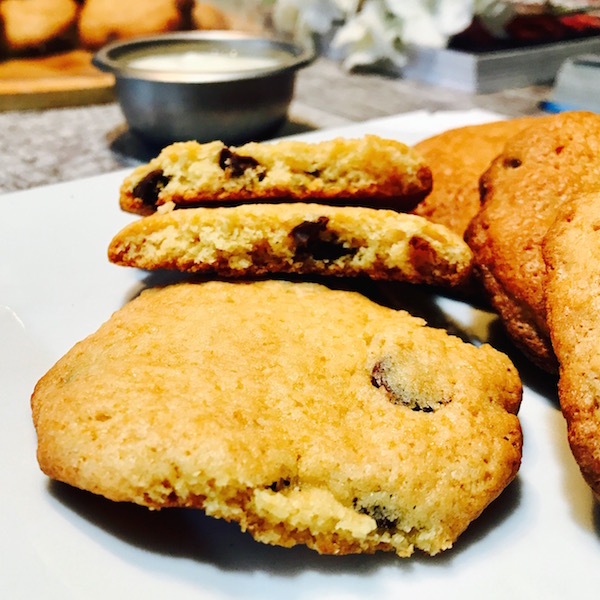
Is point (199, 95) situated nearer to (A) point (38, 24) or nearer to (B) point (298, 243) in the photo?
(B) point (298, 243)

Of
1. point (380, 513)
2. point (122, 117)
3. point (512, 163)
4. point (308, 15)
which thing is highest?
point (512, 163)

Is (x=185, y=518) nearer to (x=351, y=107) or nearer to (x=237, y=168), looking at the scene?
(x=237, y=168)

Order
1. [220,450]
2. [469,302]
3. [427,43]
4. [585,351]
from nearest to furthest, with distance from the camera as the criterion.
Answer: [220,450], [585,351], [469,302], [427,43]

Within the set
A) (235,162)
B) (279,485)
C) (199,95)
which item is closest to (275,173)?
(235,162)

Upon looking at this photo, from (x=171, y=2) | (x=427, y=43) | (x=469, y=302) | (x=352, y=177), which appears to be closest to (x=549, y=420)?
(x=469, y=302)

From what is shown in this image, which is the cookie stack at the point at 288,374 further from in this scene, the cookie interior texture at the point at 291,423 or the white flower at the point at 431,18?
the white flower at the point at 431,18

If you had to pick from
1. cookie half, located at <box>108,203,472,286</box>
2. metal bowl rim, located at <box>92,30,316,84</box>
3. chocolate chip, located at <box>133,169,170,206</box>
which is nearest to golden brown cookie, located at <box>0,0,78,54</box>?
metal bowl rim, located at <box>92,30,316,84</box>

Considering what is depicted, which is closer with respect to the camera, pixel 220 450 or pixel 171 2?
pixel 220 450
